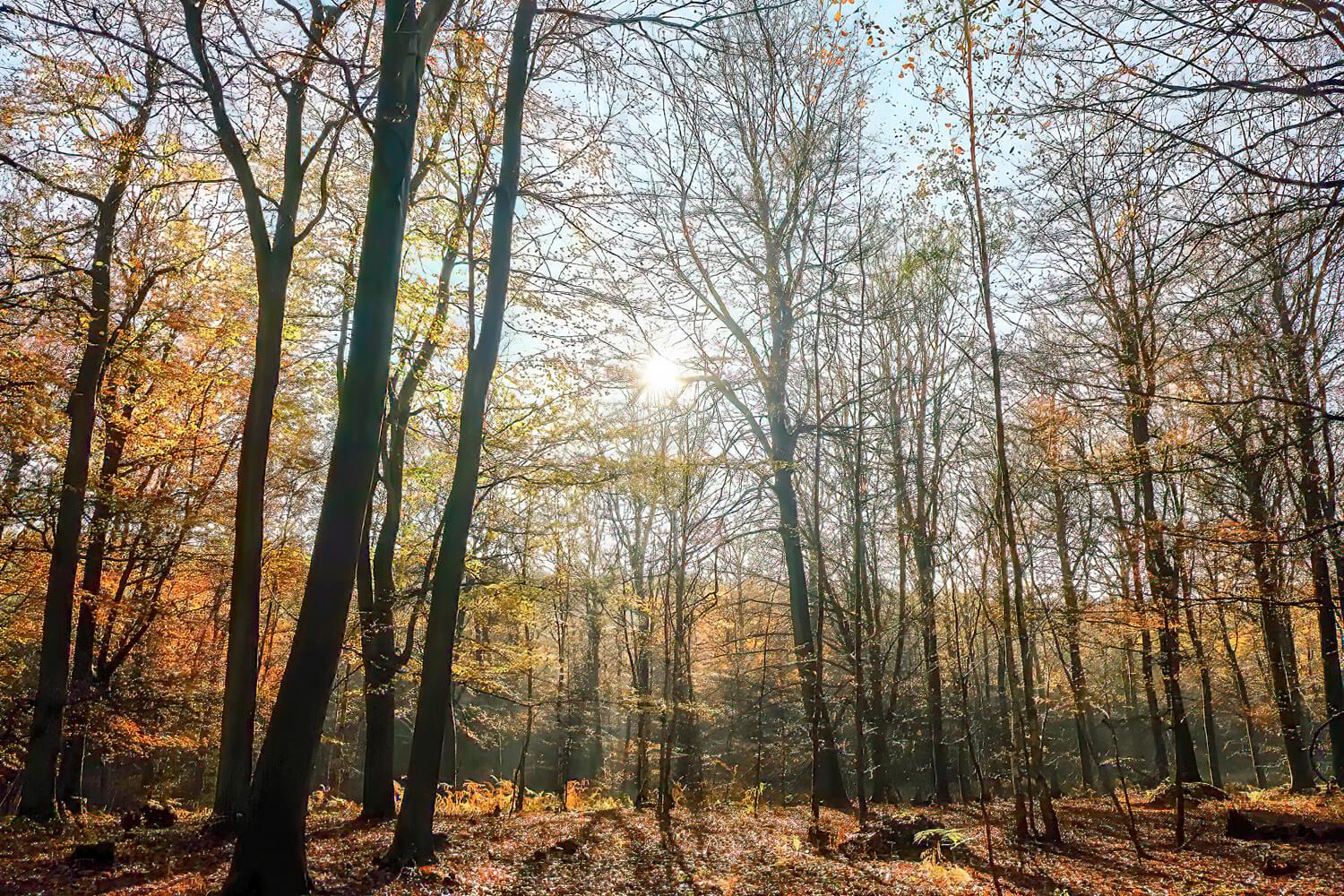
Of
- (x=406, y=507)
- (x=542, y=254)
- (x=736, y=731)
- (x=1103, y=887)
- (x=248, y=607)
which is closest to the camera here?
(x=1103, y=887)

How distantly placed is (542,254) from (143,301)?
717 centimetres

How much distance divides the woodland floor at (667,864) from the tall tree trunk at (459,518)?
562 millimetres

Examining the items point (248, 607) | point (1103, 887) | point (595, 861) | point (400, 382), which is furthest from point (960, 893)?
point (400, 382)

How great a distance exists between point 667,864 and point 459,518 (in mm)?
A: 4185

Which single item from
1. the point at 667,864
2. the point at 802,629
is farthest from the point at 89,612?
the point at 802,629

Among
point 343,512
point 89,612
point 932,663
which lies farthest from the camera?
point 932,663

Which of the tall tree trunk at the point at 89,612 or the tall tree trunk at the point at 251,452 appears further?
the tall tree trunk at the point at 89,612

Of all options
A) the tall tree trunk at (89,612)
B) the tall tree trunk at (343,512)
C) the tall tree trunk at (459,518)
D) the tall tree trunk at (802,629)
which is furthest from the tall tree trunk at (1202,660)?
the tall tree trunk at (89,612)

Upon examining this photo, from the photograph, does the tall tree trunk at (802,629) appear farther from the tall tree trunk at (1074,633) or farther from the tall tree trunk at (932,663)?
the tall tree trunk at (1074,633)

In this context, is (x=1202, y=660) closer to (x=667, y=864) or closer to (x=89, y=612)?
(x=667, y=864)

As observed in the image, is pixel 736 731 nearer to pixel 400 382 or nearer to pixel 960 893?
pixel 400 382

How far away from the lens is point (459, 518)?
24.2 feet

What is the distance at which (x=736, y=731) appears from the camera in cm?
2425

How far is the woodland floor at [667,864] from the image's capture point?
596 cm
